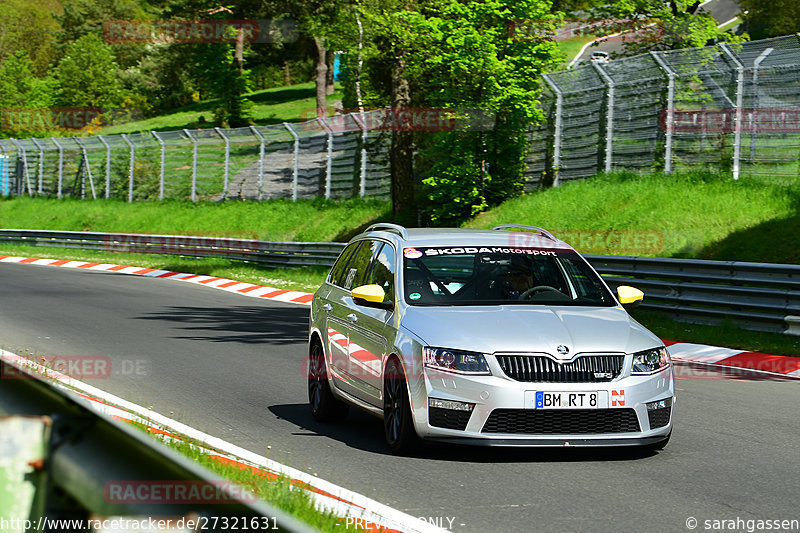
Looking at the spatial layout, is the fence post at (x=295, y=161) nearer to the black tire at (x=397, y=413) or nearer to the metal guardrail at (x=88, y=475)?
the black tire at (x=397, y=413)

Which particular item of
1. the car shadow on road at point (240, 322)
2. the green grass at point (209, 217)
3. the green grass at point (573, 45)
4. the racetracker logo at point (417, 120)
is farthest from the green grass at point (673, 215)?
the green grass at point (573, 45)

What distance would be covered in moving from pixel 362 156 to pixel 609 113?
12.8 meters

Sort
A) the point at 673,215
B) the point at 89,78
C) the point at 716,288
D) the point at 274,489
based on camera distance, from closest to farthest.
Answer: the point at 274,489, the point at 716,288, the point at 673,215, the point at 89,78

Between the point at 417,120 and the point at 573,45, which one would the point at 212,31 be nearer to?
the point at 573,45

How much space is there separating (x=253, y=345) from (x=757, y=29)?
50830 mm

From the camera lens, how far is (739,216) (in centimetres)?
2167

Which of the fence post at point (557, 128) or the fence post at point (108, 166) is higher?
the fence post at point (557, 128)

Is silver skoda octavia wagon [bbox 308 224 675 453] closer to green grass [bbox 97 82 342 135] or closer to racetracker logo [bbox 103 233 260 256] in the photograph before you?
racetracker logo [bbox 103 233 260 256]

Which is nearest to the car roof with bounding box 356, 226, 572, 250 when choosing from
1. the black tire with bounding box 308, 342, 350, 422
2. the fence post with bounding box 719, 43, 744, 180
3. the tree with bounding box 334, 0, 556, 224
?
the black tire with bounding box 308, 342, 350, 422

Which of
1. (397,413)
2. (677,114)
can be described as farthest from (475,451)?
(677,114)

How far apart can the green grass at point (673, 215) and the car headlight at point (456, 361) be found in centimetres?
1248

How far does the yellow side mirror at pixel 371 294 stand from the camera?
802cm

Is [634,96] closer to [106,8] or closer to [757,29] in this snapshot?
[757,29]

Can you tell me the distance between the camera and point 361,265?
9.38 m
